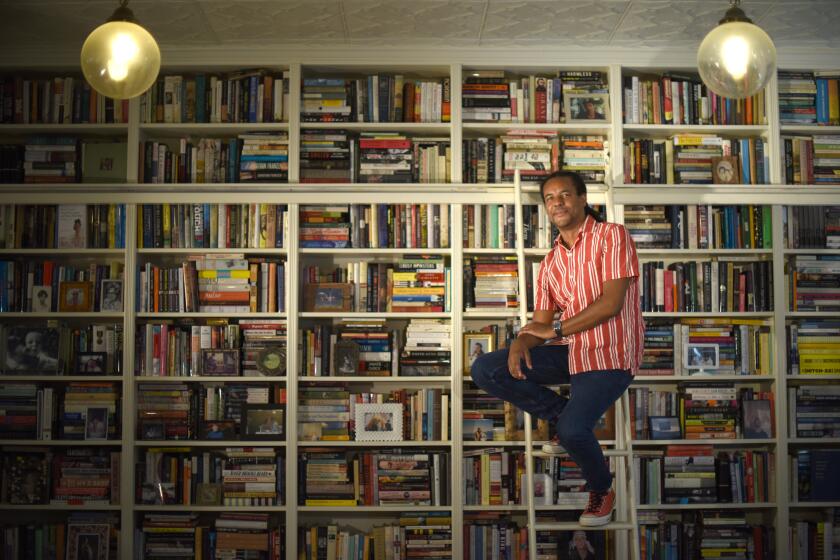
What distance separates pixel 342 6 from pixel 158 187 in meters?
1.33

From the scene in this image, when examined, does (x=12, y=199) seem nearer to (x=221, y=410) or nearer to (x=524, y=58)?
(x=221, y=410)

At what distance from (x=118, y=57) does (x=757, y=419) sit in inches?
135

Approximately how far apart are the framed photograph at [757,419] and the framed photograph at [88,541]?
128 inches

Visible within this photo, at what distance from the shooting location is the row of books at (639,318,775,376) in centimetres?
435

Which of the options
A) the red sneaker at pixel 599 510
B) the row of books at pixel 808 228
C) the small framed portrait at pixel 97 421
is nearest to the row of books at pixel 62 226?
the small framed portrait at pixel 97 421

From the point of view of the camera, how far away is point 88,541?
167 inches

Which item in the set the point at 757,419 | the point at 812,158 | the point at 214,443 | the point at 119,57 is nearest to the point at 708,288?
the point at 757,419

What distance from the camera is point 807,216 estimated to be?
173 inches

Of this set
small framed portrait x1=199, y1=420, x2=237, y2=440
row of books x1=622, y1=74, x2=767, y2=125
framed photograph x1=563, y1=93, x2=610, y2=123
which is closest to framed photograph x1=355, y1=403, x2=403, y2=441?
small framed portrait x1=199, y1=420, x2=237, y2=440

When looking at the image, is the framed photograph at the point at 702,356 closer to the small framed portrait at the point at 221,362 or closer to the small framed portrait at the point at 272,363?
the small framed portrait at the point at 272,363

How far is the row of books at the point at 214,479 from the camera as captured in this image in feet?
14.0

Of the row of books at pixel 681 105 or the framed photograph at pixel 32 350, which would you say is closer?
the framed photograph at pixel 32 350

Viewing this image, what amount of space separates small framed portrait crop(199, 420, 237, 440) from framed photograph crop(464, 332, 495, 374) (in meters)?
1.22

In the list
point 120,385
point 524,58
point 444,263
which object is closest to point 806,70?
point 524,58
